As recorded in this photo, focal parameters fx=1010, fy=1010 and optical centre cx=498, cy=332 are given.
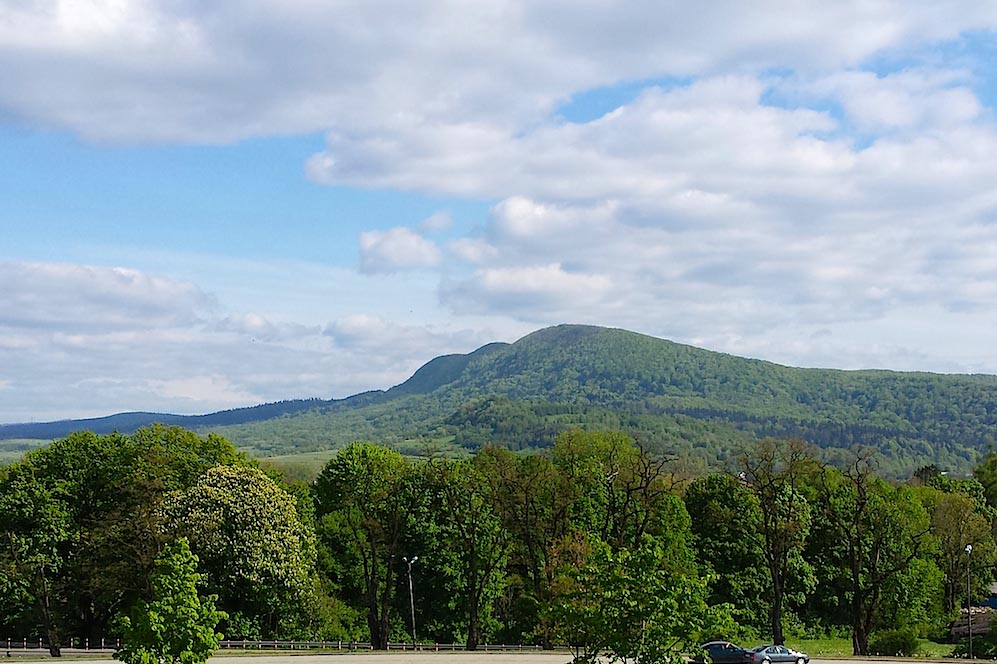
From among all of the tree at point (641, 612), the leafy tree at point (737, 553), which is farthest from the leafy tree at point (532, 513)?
the tree at point (641, 612)

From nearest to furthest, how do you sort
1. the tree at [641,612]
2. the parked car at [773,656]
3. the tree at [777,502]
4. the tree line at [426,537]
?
the tree at [641,612]
the parked car at [773,656]
the tree line at [426,537]
the tree at [777,502]

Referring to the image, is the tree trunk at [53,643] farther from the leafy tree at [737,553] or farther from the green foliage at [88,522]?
the leafy tree at [737,553]

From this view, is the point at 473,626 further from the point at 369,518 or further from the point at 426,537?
the point at 369,518

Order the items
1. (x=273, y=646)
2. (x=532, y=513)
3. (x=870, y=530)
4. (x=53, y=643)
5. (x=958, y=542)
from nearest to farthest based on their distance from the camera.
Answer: (x=53, y=643) → (x=273, y=646) → (x=532, y=513) → (x=870, y=530) → (x=958, y=542)

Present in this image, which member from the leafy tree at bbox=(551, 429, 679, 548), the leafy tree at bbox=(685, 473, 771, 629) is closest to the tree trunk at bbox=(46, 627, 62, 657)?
the leafy tree at bbox=(551, 429, 679, 548)

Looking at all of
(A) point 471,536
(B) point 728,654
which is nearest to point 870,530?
(A) point 471,536

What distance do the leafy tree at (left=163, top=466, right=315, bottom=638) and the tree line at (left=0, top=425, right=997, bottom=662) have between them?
13 centimetres

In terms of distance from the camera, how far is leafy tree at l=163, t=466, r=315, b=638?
63.9 m

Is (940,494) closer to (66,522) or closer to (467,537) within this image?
(467,537)

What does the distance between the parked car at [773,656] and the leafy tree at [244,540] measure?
98.4 ft

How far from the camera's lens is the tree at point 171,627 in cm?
2931

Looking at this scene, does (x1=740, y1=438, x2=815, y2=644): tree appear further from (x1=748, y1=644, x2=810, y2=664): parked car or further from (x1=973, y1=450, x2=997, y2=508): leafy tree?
(x1=973, y1=450, x2=997, y2=508): leafy tree

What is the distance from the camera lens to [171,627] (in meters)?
29.7

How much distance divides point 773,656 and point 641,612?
22482mm
